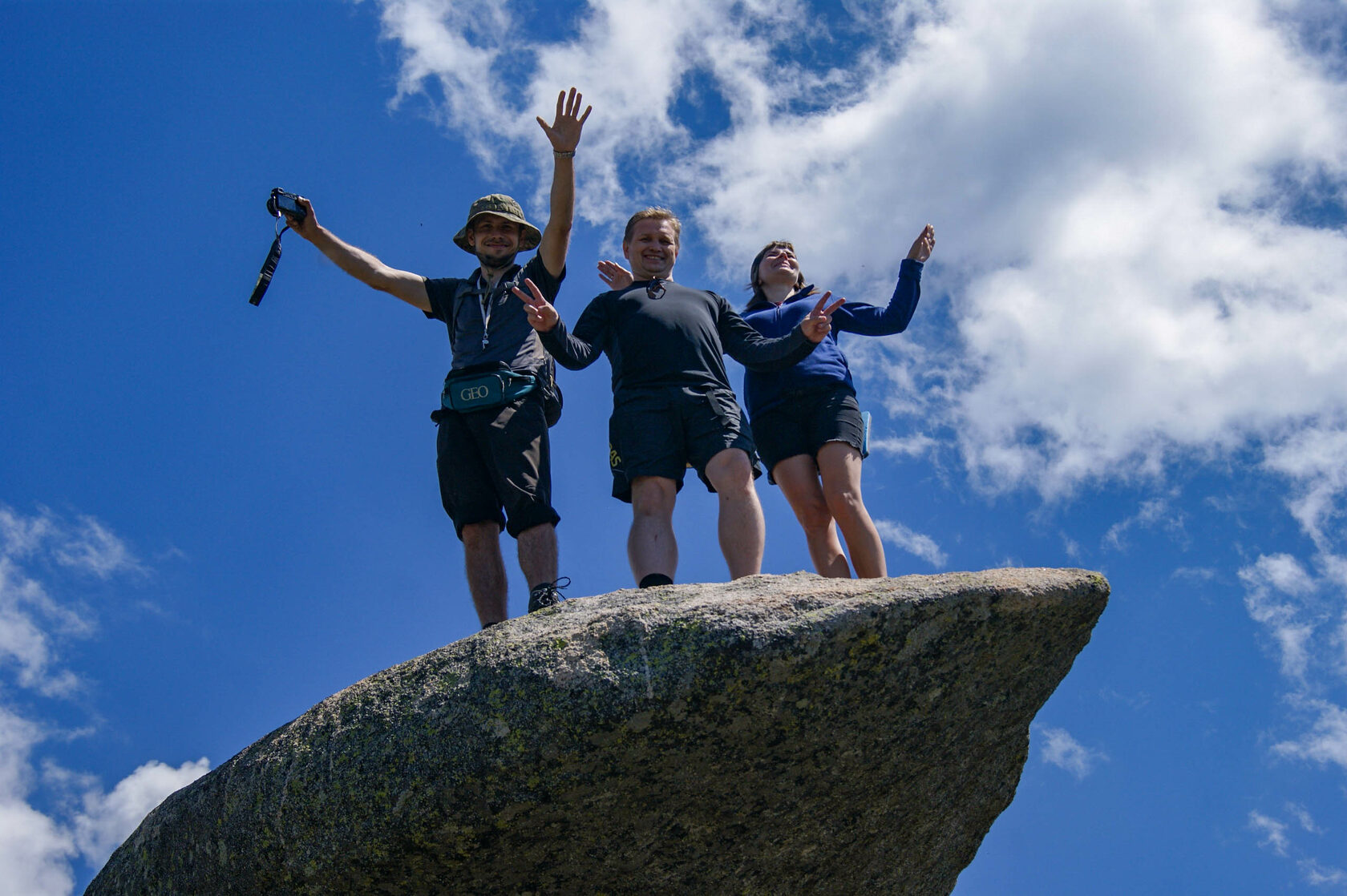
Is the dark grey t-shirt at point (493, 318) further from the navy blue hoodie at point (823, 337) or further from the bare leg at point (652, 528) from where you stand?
the navy blue hoodie at point (823, 337)

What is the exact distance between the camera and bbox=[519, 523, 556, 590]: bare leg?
5645 mm

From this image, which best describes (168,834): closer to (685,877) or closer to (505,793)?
(505,793)

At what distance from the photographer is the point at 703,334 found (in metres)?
6.01

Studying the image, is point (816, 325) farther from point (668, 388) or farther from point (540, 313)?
point (540, 313)

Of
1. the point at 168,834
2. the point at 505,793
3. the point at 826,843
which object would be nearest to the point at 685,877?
the point at 826,843

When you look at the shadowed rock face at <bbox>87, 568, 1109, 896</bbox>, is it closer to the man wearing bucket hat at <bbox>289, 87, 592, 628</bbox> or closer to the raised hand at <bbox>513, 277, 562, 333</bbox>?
the man wearing bucket hat at <bbox>289, 87, 592, 628</bbox>

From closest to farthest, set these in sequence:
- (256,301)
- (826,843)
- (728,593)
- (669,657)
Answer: (669,657) → (728,593) → (826,843) → (256,301)

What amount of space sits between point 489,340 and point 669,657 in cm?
301

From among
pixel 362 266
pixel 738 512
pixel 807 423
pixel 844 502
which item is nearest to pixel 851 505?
pixel 844 502

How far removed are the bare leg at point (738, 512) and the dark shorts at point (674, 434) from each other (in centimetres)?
7

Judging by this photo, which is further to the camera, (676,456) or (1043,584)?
(676,456)

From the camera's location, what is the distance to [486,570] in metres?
5.93

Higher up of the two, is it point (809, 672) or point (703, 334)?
point (703, 334)

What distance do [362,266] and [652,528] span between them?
2.80 m
